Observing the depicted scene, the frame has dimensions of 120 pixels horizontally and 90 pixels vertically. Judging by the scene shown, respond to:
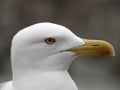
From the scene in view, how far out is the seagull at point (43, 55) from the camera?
7.77 feet

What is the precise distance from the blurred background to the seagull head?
157 inches

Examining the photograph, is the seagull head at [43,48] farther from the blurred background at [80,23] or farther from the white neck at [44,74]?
the blurred background at [80,23]

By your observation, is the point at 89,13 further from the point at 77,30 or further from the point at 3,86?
the point at 3,86

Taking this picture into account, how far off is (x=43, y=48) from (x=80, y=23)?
13.9 ft

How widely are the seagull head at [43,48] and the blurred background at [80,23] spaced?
3.99 m

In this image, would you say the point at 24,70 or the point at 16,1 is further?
the point at 16,1

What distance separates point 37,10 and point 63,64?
418 centimetres

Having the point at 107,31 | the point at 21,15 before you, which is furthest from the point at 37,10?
the point at 107,31

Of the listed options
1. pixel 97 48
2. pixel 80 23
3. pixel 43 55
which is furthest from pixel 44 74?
pixel 80 23

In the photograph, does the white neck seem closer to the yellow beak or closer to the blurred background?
the yellow beak

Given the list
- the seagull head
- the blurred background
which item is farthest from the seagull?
the blurred background

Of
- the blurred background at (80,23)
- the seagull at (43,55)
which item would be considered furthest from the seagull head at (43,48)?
the blurred background at (80,23)

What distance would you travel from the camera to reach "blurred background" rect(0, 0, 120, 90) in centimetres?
649

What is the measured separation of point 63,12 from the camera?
6.70 m
